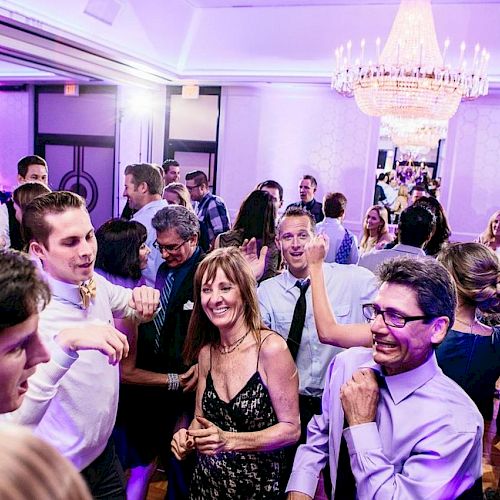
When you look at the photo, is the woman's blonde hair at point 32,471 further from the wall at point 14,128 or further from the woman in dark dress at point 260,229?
the wall at point 14,128

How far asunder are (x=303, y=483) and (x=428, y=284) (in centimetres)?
67

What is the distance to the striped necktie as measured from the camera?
234cm

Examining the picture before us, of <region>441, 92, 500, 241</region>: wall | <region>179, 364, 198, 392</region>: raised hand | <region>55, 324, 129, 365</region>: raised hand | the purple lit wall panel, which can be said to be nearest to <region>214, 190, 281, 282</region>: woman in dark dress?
<region>179, 364, 198, 392</region>: raised hand

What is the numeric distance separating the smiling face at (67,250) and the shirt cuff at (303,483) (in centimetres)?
87

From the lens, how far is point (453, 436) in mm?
1205

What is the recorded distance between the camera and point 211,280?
6.12 ft

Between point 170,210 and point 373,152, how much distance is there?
198 inches

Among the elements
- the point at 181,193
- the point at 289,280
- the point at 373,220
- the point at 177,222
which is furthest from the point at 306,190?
the point at 289,280

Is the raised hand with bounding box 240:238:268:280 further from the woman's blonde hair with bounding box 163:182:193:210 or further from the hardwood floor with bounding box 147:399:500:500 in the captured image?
the woman's blonde hair with bounding box 163:182:193:210

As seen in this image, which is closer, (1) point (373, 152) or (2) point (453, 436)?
(2) point (453, 436)

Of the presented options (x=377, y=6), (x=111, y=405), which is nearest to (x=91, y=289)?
(x=111, y=405)

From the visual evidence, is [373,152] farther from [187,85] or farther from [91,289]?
[91,289]

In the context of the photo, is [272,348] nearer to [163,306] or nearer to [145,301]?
[145,301]

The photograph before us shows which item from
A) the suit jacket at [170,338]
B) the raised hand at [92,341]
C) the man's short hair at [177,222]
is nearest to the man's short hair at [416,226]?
the man's short hair at [177,222]
